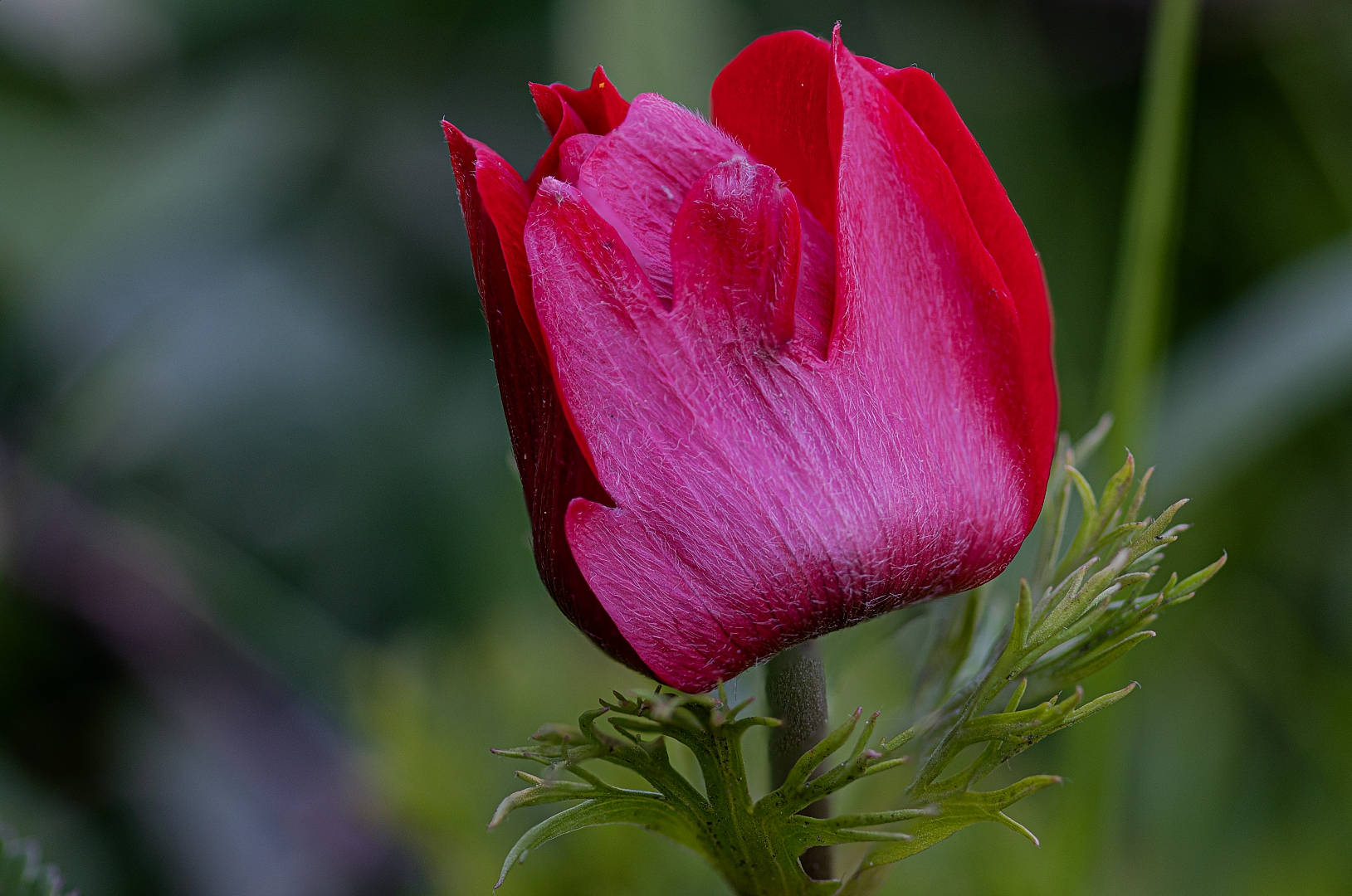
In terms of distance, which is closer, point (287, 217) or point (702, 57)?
point (702, 57)

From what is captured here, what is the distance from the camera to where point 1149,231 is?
663 millimetres

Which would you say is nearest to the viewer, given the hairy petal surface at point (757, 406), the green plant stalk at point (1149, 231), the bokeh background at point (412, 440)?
the hairy petal surface at point (757, 406)

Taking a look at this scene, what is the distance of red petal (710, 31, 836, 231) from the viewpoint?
14.0 inches

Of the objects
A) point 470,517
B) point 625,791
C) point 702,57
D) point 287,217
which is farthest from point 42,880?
point 287,217

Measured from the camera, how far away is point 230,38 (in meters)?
1.49

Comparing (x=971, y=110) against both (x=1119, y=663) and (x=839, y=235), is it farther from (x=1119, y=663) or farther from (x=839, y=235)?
(x=839, y=235)

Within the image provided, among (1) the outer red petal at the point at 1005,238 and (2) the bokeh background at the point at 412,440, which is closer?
(1) the outer red petal at the point at 1005,238

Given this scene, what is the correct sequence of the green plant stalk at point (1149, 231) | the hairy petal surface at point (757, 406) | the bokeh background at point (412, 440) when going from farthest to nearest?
the bokeh background at point (412, 440)
the green plant stalk at point (1149, 231)
the hairy petal surface at point (757, 406)

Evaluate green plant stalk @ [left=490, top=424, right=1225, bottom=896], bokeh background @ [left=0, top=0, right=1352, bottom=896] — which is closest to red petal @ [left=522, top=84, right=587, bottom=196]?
green plant stalk @ [left=490, top=424, right=1225, bottom=896]

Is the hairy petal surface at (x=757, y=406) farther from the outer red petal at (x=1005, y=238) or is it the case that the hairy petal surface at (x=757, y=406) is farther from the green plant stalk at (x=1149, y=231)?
the green plant stalk at (x=1149, y=231)

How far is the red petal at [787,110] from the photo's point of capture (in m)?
0.35

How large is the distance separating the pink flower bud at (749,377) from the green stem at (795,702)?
3 cm

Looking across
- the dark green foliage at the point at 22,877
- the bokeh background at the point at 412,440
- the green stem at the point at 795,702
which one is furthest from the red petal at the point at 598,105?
the bokeh background at the point at 412,440

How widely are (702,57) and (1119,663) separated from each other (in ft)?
2.45
